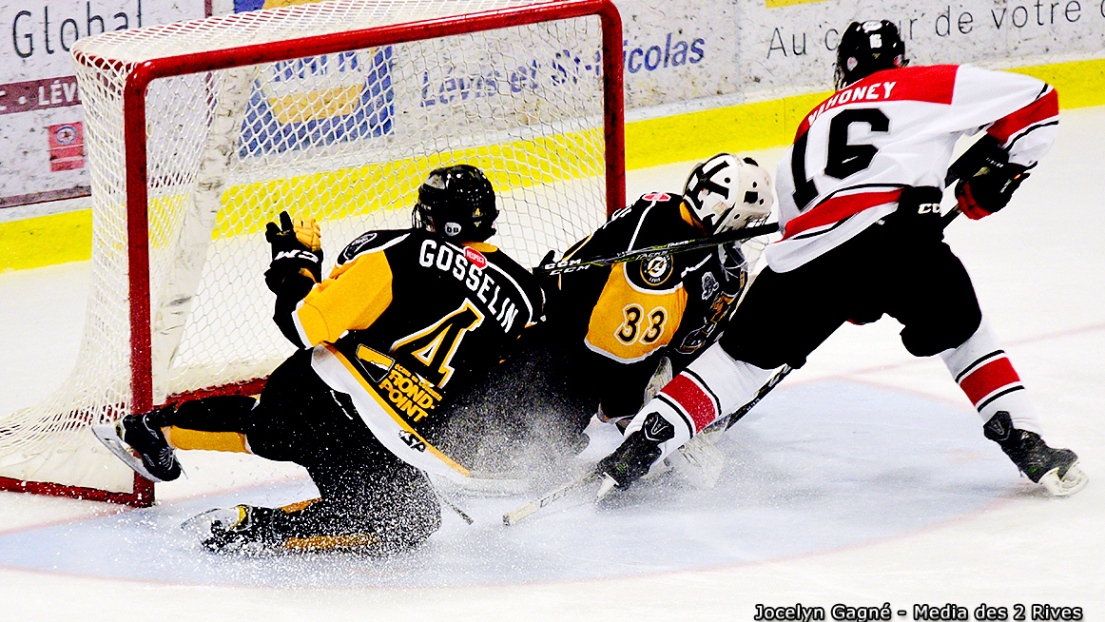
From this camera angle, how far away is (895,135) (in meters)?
3.16

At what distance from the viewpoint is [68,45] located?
17.0 ft

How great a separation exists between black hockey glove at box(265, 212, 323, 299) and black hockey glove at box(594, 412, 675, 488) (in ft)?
2.43

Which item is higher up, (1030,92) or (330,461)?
(1030,92)

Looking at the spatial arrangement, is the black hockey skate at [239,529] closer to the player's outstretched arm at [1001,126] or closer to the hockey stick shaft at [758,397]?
the hockey stick shaft at [758,397]

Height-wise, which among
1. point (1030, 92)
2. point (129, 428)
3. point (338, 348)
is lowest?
point (129, 428)

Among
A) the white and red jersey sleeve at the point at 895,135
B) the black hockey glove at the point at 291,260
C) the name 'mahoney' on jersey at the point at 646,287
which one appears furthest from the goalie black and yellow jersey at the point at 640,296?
the black hockey glove at the point at 291,260

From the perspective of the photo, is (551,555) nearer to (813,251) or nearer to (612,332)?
(612,332)

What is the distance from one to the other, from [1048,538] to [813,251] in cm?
73

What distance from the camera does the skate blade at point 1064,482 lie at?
3229 millimetres

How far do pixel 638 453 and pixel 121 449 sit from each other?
1.08 meters

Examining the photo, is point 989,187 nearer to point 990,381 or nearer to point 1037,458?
point 990,381

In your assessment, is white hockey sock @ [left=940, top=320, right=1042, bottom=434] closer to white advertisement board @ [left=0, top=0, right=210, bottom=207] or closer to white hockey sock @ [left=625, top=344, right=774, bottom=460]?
white hockey sock @ [left=625, top=344, right=774, bottom=460]

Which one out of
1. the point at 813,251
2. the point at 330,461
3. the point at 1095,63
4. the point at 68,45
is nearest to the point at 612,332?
the point at 813,251

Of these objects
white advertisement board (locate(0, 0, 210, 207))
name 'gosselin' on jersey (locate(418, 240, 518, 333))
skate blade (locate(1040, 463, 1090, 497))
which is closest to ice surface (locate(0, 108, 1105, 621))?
skate blade (locate(1040, 463, 1090, 497))
